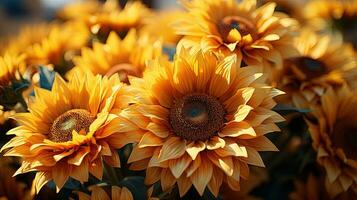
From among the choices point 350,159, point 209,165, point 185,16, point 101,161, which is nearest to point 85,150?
point 101,161

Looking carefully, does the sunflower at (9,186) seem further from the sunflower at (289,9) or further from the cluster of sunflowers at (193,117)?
the sunflower at (289,9)

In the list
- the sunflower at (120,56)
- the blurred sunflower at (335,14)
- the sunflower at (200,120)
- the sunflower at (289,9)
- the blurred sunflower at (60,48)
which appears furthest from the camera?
the sunflower at (289,9)

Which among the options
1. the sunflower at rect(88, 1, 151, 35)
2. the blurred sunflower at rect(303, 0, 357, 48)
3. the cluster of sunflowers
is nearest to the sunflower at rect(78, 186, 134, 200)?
the cluster of sunflowers

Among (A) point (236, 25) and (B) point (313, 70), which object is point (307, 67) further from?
(A) point (236, 25)

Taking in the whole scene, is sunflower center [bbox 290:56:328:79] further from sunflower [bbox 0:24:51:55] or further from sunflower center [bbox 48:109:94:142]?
sunflower [bbox 0:24:51:55]

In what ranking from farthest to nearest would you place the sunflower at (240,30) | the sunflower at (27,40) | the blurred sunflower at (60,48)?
the sunflower at (27,40) → the blurred sunflower at (60,48) → the sunflower at (240,30)

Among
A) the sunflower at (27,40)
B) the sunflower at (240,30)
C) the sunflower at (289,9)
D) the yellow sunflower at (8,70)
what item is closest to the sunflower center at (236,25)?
the sunflower at (240,30)
